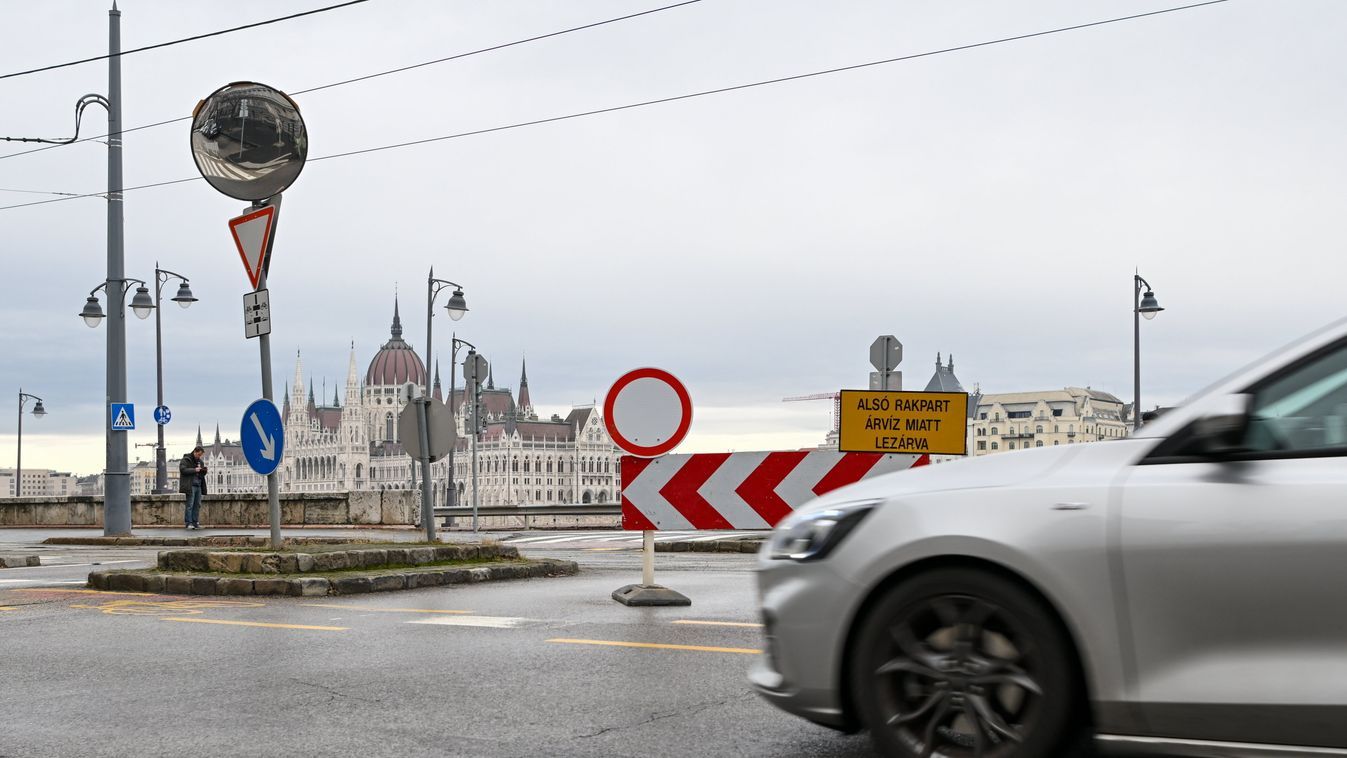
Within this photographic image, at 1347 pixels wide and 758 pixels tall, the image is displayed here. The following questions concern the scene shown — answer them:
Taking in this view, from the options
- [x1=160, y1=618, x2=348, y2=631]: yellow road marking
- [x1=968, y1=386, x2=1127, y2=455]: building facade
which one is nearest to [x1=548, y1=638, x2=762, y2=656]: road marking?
[x1=160, y1=618, x2=348, y2=631]: yellow road marking

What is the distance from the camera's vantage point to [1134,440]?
4.01m

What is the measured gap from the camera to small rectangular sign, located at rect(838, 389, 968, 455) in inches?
486

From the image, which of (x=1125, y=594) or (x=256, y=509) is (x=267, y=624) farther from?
(x=256, y=509)

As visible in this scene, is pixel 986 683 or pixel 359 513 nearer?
pixel 986 683

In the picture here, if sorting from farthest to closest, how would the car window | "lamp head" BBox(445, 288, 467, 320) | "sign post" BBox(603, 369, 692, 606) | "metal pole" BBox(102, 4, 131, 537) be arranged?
"lamp head" BBox(445, 288, 467, 320) < "metal pole" BBox(102, 4, 131, 537) < "sign post" BBox(603, 369, 692, 606) < the car window

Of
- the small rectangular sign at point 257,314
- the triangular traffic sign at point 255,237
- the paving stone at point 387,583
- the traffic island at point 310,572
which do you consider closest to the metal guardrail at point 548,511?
the traffic island at point 310,572

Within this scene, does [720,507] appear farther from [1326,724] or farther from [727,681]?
[1326,724]

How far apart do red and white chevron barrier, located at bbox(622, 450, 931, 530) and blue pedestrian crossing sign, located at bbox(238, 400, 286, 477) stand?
336 cm

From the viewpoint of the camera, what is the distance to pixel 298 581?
10578mm

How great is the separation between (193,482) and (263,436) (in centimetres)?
1800

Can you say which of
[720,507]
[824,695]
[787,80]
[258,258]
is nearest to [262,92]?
[258,258]

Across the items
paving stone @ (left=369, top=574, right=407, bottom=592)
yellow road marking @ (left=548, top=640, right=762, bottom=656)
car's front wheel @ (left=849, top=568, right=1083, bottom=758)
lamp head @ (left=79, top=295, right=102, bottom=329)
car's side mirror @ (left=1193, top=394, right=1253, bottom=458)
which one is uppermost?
lamp head @ (left=79, top=295, right=102, bottom=329)

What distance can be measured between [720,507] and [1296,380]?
21.4 ft

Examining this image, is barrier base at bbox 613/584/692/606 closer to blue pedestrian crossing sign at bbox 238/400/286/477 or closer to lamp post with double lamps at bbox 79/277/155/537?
blue pedestrian crossing sign at bbox 238/400/286/477
